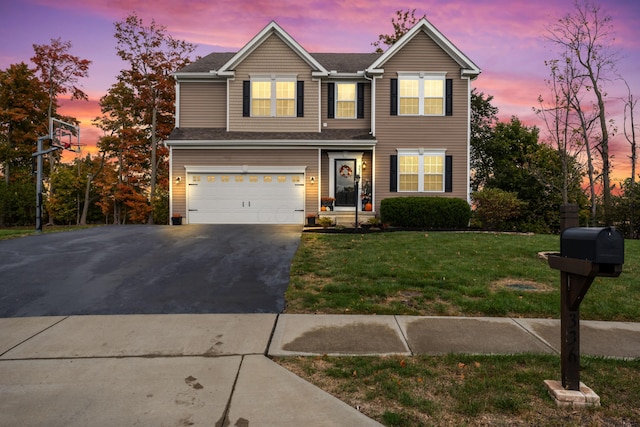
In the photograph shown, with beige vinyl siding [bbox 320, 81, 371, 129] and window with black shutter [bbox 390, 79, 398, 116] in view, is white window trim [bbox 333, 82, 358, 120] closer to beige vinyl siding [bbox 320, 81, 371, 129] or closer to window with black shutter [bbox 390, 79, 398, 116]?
beige vinyl siding [bbox 320, 81, 371, 129]

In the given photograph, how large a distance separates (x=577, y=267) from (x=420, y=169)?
1494 centimetres

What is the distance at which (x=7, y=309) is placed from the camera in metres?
5.59

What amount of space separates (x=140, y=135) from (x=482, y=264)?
24.2m

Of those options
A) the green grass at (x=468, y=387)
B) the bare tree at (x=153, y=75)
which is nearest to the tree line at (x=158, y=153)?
the bare tree at (x=153, y=75)

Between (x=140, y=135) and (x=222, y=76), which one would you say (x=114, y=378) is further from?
→ (x=140, y=135)

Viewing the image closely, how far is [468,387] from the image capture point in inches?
125

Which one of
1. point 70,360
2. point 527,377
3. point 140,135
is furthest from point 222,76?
point 527,377

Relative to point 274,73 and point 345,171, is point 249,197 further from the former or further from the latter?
point 274,73

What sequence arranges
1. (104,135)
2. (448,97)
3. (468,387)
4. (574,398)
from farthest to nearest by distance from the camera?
1. (104,135)
2. (448,97)
3. (468,387)
4. (574,398)

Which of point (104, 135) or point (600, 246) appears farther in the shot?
point (104, 135)

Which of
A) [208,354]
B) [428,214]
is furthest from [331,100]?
[208,354]

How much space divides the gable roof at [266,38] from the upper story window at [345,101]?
47.3 inches

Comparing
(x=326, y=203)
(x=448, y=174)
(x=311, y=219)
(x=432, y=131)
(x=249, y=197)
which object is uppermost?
(x=432, y=131)

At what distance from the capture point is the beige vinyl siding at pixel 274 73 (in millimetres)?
17547
